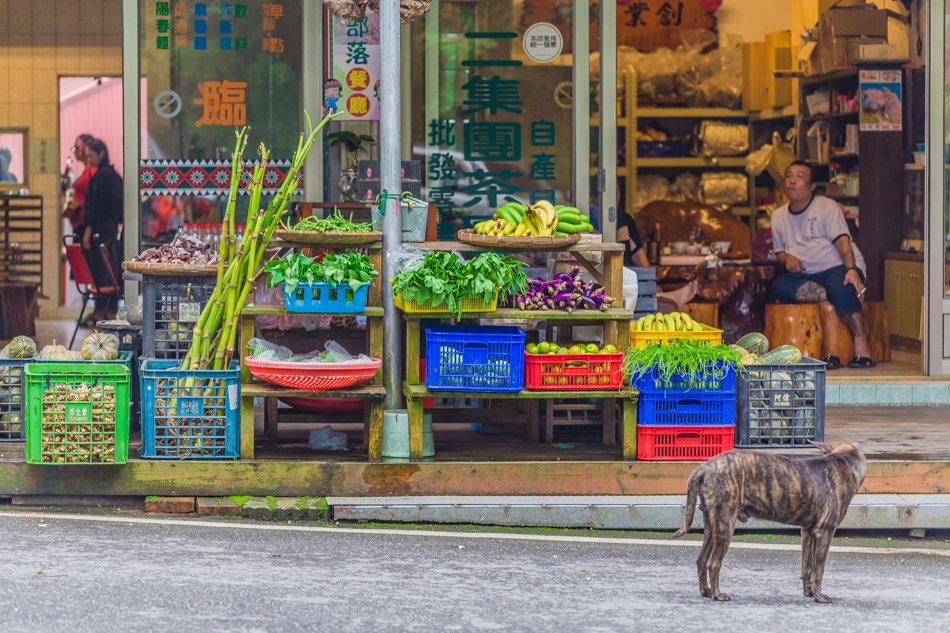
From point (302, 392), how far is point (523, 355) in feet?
4.21

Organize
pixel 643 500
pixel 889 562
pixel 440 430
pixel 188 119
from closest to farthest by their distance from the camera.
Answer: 1. pixel 889 562
2. pixel 643 500
3. pixel 440 430
4. pixel 188 119

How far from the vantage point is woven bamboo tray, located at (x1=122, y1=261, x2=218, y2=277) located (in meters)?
9.49

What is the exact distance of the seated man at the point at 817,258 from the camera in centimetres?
1386

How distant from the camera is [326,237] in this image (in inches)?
361

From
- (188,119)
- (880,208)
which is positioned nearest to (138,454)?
(188,119)

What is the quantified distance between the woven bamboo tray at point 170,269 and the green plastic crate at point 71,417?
80cm

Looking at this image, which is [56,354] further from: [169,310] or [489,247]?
[489,247]

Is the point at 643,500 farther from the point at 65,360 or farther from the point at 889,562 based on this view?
the point at 65,360

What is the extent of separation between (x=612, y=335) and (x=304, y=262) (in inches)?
73.1

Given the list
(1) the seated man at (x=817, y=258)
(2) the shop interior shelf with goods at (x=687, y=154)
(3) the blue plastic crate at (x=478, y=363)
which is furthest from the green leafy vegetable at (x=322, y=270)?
(2) the shop interior shelf with goods at (x=687, y=154)

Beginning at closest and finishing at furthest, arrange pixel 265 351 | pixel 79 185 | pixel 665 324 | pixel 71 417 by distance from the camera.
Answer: pixel 71 417
pixel 265 351
pixel 665 324
pixel 79 185

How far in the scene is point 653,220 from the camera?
15.6 meters

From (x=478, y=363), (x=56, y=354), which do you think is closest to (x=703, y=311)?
(x=478, y=363)

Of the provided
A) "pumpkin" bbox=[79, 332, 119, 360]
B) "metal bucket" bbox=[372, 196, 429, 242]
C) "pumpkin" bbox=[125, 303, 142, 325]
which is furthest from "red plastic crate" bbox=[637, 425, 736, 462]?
"pumpkin" bbox=[125, 303, 142, 325]
